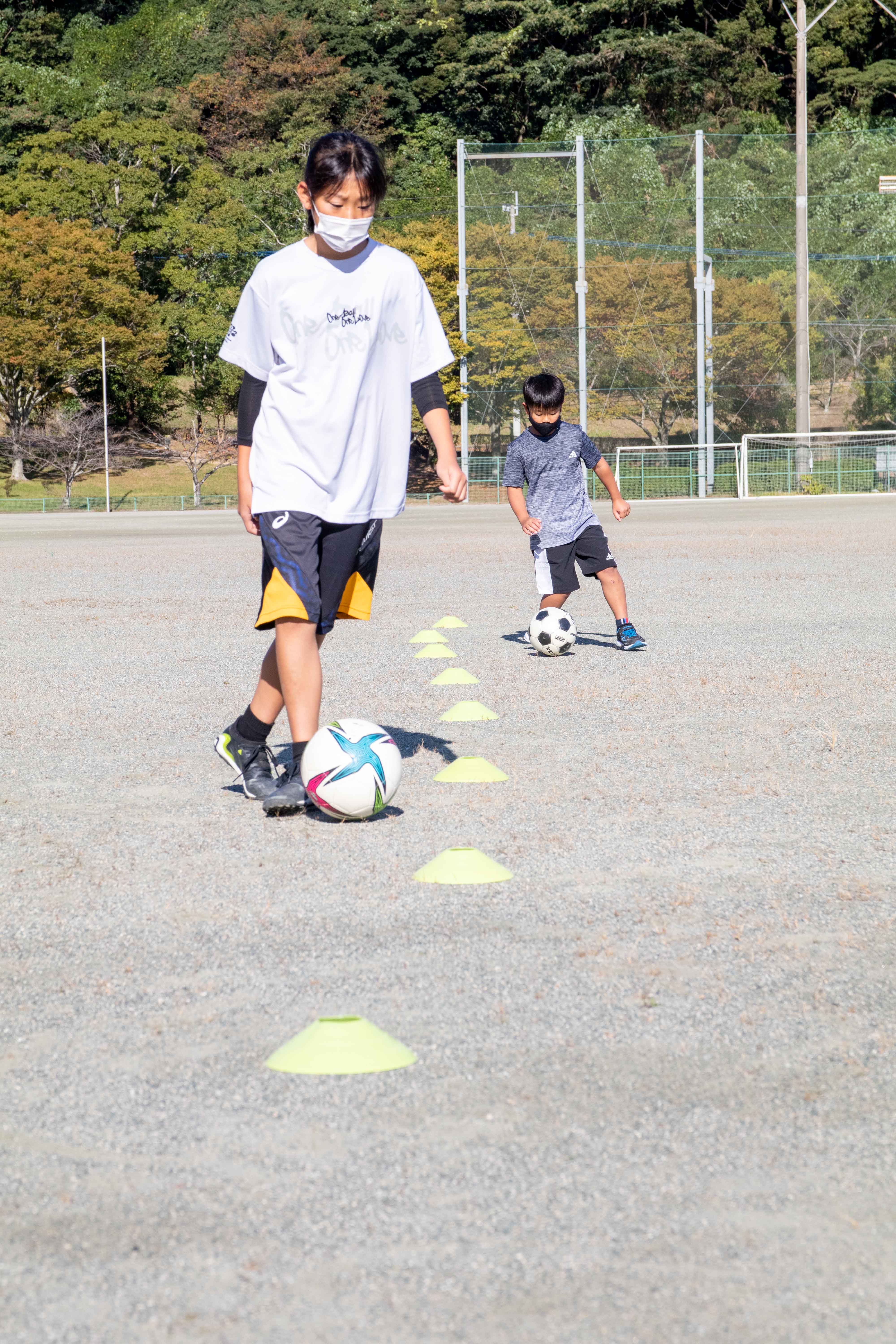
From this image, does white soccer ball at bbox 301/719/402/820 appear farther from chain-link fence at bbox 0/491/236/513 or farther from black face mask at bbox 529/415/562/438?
chain-link fence at bbox 0/491/236/513

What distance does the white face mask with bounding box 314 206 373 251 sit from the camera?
448 cm

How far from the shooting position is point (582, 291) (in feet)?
151

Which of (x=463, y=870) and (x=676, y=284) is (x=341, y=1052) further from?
(x=676, y=284)

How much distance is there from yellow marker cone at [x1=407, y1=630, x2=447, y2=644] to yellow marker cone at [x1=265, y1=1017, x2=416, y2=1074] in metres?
6.53

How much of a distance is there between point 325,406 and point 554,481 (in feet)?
15.0

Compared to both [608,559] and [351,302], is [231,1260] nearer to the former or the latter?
[351,302]

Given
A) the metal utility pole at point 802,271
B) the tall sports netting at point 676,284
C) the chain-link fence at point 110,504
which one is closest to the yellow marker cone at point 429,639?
the metal utility pole at point 802,271

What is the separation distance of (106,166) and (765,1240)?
6023 cm

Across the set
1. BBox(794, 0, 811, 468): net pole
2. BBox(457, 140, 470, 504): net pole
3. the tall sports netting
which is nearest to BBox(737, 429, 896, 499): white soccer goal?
BBox(794, 0, 811, 468): net pole

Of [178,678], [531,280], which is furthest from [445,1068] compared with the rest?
[531,280]

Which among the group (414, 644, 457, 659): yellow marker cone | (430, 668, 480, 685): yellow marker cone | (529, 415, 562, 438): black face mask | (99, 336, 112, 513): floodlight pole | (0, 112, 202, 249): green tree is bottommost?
(430, 668, 480, 685): yellow marker cone

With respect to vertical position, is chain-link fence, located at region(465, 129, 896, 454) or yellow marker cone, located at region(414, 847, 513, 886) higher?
chain-link fence, located at region(465, 129, 896, 454)

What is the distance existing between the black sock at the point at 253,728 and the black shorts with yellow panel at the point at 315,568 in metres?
0.33

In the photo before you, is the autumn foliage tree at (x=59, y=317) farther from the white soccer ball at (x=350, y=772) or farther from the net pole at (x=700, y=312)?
the white soccer ball at (x=350, y=772)
